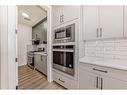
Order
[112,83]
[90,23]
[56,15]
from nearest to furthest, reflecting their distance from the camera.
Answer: [112,83] → [90,23] → [56,15]

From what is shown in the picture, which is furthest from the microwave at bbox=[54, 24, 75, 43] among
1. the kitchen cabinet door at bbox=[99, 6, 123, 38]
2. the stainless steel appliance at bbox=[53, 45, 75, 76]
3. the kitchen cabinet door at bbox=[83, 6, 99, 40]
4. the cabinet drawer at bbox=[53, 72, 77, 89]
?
the cabinet drawer at bbox=[53, 72, 77, 89]

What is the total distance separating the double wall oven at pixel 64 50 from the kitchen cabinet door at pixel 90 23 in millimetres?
287

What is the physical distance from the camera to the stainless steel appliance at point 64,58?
2.49 metres

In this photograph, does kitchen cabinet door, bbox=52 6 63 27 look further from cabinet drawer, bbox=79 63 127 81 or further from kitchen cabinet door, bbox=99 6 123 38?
cabinet drawer, bbox=79 63 127 81

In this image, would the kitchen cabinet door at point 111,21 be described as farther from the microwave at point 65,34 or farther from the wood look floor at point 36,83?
the wood look floor at point 36,83

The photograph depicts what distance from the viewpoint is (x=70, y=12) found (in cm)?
262

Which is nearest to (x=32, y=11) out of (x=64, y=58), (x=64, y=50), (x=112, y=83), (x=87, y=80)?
(x=64, y=50)

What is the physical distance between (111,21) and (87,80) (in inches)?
40.7

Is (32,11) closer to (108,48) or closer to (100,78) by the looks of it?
(108,48)

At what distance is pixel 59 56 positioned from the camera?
299 centimetres

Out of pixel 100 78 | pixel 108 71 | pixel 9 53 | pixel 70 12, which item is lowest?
pixel 100 78

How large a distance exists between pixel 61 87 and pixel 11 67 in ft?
4.47
